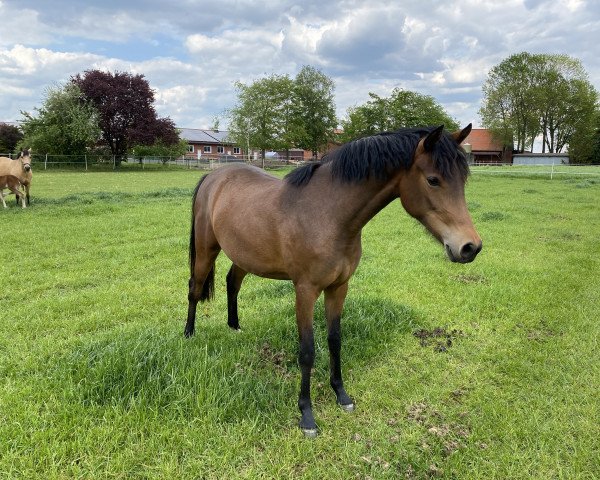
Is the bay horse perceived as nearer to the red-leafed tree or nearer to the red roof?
the red-leafed tree

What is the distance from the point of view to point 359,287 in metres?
5.84

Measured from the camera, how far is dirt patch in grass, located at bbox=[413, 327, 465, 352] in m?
4.18

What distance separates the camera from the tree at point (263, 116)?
48.5 m

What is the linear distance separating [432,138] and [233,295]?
9.39ft

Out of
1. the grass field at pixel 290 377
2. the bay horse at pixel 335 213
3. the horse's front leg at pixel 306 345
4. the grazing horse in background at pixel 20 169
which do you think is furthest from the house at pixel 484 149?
the horse's front leg at pixel 306 345

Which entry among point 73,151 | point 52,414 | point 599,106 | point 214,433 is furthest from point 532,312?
point 599,106

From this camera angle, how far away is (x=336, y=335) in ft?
10.8

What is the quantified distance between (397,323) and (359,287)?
137 centimetres

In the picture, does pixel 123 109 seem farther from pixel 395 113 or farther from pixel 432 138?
pixel 432 138

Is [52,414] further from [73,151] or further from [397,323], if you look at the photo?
[73,151]

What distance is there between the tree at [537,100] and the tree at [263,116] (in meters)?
31.9

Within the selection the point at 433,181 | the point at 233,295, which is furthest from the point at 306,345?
the point at 233,295

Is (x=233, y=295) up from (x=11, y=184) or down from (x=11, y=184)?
down

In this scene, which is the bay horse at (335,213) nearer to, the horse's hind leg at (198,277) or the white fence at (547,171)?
the horse's hind leg at (198,277)
